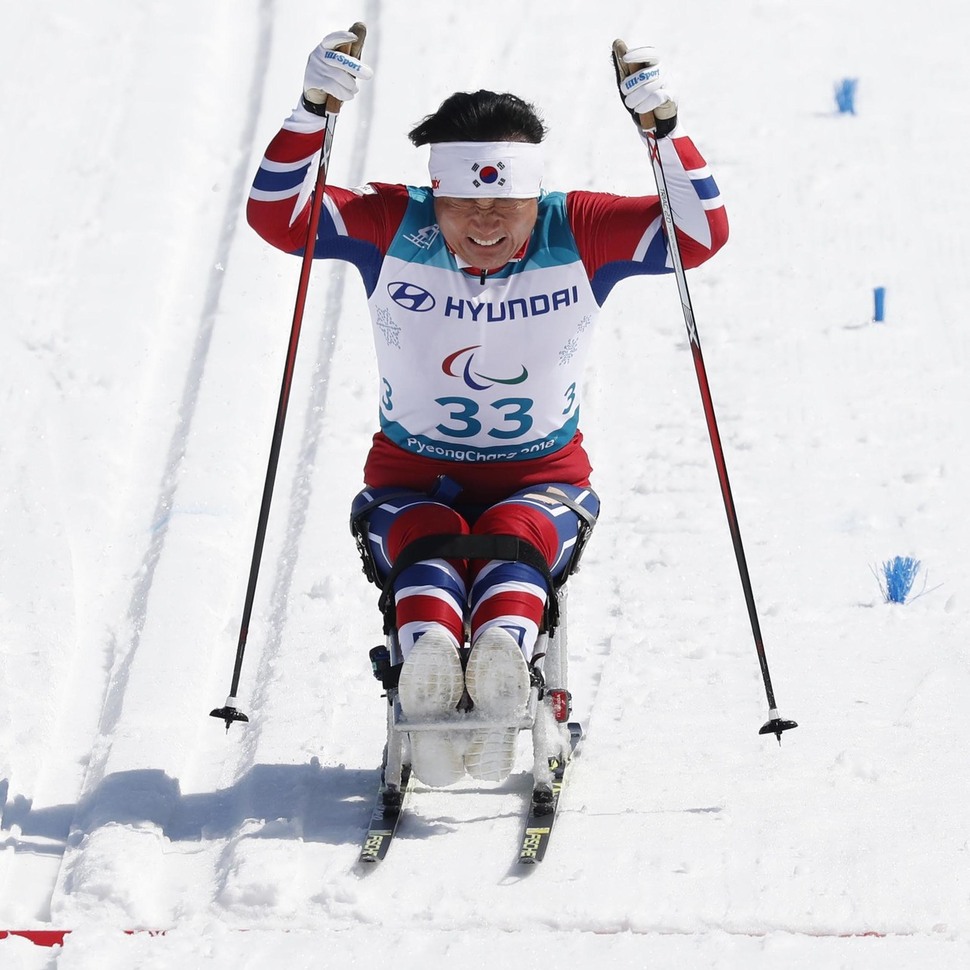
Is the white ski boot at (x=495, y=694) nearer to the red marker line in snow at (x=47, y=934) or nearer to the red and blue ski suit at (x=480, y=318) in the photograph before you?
the red and blue ski suit at (x=480, y=318)

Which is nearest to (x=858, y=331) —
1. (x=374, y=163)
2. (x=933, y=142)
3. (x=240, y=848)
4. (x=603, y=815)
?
(x=933, y=142)

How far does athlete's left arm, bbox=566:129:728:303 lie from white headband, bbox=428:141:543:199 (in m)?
0.22

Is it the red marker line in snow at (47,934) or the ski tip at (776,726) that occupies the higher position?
the ski tip at (776,726)

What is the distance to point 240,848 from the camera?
4082mm

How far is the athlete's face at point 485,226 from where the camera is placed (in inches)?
164

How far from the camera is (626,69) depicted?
419 cm

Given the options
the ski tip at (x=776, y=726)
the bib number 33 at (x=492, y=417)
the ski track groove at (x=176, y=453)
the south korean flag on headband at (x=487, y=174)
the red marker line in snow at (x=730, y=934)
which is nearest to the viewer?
the red marker line in snow at (x=730, y=934)

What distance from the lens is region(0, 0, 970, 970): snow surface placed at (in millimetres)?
3879

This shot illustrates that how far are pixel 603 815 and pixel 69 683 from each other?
1.76 metres

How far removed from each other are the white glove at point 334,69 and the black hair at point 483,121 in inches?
8.4

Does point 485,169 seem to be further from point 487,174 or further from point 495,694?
point 495,694

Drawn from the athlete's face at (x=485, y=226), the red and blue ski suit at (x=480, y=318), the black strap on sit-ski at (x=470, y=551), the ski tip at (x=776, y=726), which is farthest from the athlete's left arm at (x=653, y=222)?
the ski tip at (x=776, y=726)

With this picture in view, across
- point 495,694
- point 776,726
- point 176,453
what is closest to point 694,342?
point 776,726

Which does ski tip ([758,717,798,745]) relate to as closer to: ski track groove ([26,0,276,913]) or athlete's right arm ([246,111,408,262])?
athlete's right arm ([246,111,408,262])
